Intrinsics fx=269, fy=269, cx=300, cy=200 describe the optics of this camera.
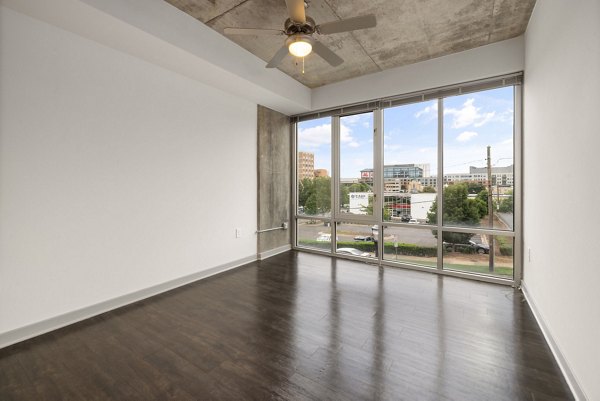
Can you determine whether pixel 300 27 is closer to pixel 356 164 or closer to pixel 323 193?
pixel 356 164

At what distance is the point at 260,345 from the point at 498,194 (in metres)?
3.37

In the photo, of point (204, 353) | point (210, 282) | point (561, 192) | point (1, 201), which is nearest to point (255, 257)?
point (210, 282)

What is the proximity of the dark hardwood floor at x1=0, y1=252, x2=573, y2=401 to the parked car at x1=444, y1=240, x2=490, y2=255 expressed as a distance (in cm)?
58

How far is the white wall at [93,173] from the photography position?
2141 mm

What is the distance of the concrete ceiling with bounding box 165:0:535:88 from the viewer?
2586mm

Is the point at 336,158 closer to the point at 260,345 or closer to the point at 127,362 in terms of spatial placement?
the point at 260,345

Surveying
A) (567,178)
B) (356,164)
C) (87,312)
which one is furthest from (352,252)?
(87,312)

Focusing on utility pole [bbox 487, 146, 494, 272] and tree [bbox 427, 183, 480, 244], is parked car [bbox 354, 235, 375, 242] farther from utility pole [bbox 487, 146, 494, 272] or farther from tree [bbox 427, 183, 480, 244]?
utility pole [bbox 487, 146, 494, 272]

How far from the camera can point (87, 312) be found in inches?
99.6

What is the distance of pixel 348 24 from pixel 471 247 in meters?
3.16

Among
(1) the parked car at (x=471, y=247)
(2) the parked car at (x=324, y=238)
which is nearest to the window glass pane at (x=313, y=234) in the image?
(2) the parked car at (x=324, y=238)

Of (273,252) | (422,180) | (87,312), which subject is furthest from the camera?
(273,252)

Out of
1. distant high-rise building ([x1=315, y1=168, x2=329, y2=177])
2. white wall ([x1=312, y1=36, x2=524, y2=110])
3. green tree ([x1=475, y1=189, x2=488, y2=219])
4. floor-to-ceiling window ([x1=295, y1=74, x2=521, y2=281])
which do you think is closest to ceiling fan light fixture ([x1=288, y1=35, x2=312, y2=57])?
white wall ([x1=312, y1=36, x2=524, y2=110])

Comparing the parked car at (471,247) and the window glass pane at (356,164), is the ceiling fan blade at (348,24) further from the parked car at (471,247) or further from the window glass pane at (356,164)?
the parked car at (471,247)
